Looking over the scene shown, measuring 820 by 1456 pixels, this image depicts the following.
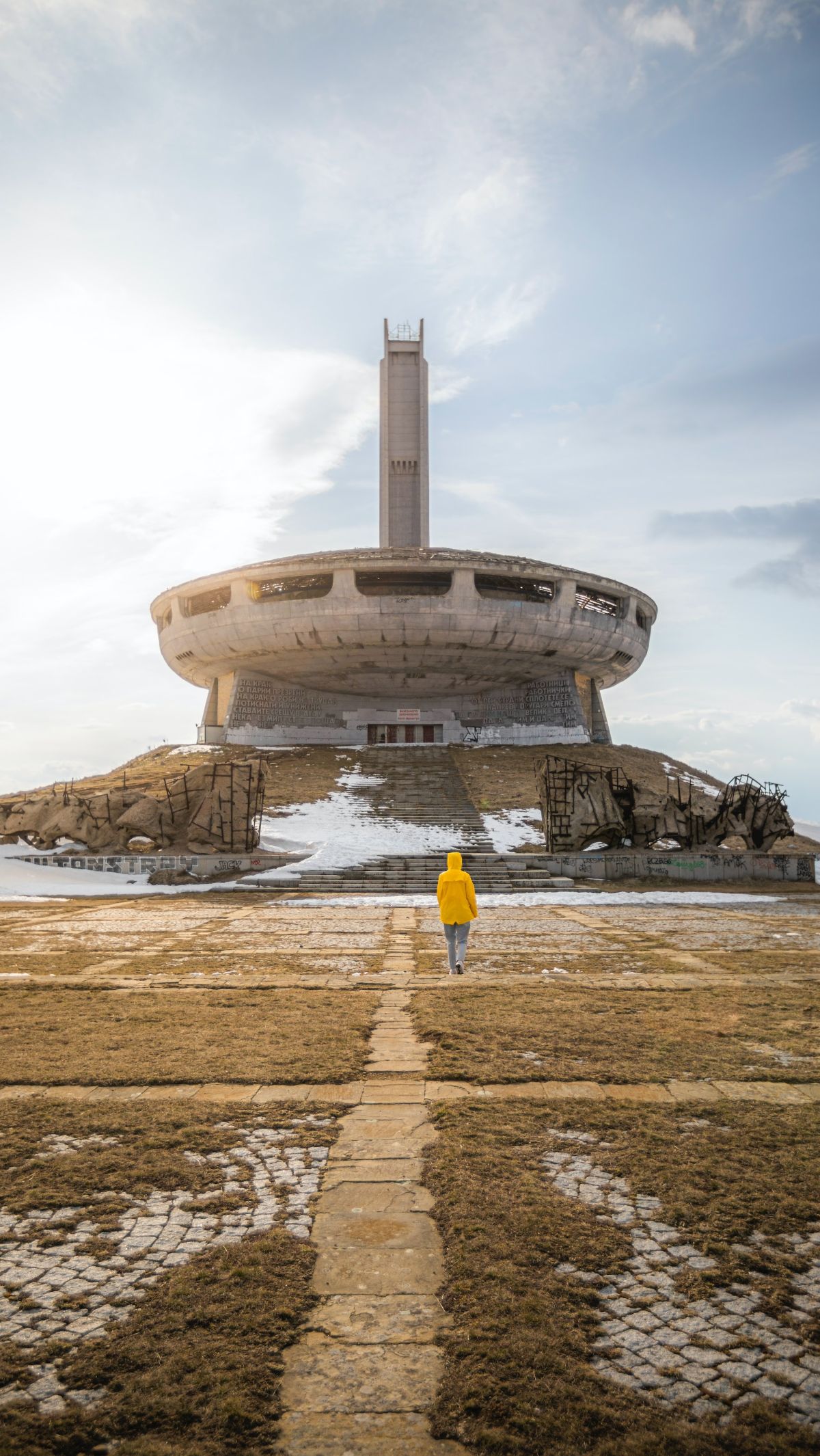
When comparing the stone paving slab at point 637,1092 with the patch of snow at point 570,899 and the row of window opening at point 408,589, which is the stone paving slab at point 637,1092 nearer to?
the patch of snow at point 570,899

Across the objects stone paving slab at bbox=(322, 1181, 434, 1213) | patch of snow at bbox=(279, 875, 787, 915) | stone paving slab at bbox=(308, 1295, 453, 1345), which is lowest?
stone paving slab at bbox=(308, 1295, 453, 1345)

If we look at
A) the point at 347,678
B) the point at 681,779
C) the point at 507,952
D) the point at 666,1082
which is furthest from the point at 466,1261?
the point at 347,678

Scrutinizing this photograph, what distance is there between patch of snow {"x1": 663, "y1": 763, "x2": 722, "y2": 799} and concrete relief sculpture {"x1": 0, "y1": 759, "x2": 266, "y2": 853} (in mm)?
18898

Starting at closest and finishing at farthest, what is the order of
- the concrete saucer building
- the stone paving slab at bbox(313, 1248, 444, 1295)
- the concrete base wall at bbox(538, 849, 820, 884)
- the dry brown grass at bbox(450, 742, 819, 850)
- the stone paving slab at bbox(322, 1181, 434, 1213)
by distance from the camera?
the stone paving slab at bbox(313, 1248, 444, 1295)
the stone paving slab at bbox(322, 1181, 434, 1213)
the concrete base wall at bbox(538, 849, 820, 884)
the dry brown grass at bbox(450, 742, 819, 850)
the concrete saucer building

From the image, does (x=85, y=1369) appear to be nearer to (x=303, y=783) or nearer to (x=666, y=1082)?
(x=666, y=1082)

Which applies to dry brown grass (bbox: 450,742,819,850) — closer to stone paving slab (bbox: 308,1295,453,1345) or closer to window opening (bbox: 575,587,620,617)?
window opening (bbox: 575,587,620,617)

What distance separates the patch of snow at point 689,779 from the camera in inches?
1357

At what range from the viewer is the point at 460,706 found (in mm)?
44469

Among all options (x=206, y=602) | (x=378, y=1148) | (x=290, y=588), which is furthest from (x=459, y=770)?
(x=378, y=1148)

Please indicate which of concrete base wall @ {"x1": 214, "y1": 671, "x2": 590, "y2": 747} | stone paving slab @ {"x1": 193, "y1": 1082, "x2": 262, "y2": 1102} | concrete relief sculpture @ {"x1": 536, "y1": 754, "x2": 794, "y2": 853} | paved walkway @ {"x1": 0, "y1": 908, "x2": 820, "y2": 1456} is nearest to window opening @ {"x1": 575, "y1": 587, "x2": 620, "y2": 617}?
concrete base wall @ {"x1": 214, "y1": 671, "x2": 590, "y2": 747}

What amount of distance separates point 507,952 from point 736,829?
1360 cm

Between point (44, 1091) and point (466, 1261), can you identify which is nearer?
point (466, 1261)

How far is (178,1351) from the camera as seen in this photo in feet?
7.88

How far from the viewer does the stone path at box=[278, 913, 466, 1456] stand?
2.14 metres
